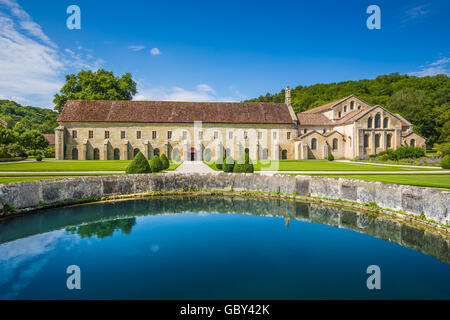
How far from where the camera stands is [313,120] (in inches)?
1786

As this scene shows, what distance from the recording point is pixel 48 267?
242 inches

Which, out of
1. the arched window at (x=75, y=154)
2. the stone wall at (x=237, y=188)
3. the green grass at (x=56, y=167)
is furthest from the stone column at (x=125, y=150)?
the stone wall at (x=237, y=188)

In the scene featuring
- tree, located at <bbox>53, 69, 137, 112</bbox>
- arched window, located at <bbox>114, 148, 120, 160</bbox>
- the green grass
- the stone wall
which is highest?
tree, located at <bbox>53, 69, 137, 112</bbox>

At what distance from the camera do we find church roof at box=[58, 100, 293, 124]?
39.8 m

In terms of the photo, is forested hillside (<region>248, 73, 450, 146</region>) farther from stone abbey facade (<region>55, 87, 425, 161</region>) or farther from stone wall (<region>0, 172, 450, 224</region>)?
stone wall (<region>0, 172, 450, 224</region>)

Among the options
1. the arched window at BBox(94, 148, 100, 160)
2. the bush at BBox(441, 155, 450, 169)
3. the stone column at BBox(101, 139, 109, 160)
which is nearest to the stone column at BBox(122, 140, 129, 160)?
the stone column at BBox(101, 139, 109, 160)

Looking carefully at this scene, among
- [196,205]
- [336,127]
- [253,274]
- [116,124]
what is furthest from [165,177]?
[336,127]

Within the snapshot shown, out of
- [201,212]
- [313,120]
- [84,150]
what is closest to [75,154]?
[84,150]

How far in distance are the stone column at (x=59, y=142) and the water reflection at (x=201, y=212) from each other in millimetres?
30777

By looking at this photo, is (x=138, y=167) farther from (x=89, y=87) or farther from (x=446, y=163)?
(x=89, y=87)

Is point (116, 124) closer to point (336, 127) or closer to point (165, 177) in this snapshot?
point (165, 177)

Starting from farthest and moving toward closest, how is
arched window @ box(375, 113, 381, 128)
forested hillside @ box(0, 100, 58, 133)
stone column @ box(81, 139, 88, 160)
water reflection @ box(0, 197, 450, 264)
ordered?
1. forested hillside @ box(0, 100, 58, 133)
2. arched window @ box(375, 113, 381, 128)
3. stone column @ box(81, 139, 88, 160)
4. water reflection @ box(0, 197, 450, 264)
